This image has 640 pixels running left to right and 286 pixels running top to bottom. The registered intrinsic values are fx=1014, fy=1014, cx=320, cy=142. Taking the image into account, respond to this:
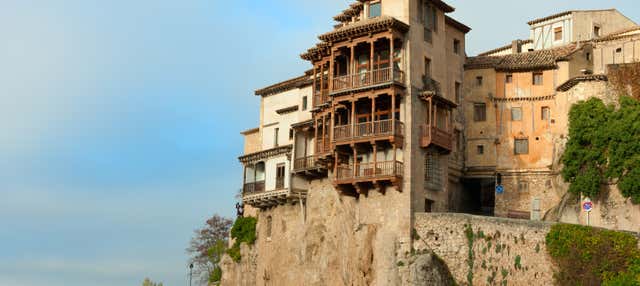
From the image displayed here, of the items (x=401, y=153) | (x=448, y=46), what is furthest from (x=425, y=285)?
(x=448, y=46)

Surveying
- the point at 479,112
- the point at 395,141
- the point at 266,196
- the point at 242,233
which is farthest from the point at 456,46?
the point at 242,233

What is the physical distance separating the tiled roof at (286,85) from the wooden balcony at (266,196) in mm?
7355

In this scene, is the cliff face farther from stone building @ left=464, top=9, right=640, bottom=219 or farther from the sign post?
the sign post

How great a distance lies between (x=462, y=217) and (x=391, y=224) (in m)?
4.22

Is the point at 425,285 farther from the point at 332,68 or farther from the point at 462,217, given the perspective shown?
the point at 332,68

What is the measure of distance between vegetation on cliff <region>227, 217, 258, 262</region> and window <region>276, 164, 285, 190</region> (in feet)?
15.4

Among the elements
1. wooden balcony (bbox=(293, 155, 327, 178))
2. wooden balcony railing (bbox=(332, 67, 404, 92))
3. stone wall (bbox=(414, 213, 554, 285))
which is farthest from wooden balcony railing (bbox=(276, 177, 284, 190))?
stone wall (bbox=(414, 213, 554, 285))

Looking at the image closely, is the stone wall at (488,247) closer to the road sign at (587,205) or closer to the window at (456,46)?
the road sign at (587,205)

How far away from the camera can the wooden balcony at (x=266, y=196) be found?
2660 inches

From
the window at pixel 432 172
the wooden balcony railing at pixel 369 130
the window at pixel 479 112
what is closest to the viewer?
the wooden balcony railing at pixel 369 130

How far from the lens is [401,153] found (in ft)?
196

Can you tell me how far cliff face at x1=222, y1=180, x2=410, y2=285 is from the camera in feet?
192

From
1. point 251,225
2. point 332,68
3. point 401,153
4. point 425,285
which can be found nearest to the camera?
point 425,285

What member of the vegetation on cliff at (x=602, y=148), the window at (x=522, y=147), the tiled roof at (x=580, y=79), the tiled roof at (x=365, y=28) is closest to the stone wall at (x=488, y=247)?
the vegetation on cliff at (x=602, y=148)
